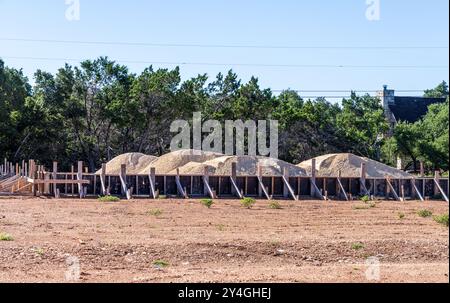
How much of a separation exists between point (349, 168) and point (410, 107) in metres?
26.6

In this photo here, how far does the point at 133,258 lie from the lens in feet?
50.6

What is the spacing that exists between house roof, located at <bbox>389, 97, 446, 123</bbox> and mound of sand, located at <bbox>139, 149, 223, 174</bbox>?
25902 mm

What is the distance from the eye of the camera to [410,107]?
6938cm

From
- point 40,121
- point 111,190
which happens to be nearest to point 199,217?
point 111,190

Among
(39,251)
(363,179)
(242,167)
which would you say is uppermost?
(242,167)

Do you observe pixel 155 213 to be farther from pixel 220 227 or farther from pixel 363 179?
pixel 363 179

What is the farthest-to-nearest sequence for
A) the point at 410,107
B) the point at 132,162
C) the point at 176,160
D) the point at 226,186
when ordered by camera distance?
the point at 410,107
the point at 132,162
the point at 176,160
the point at 226,186

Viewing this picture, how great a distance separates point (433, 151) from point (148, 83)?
21.9 metres

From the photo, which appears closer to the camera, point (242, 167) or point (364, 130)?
point (242, 167)

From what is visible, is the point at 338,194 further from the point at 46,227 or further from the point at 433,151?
the point at 46,227

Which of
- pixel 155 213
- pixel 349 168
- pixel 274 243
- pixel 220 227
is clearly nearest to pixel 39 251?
pixel 274 243

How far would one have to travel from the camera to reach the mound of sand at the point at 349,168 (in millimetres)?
43844

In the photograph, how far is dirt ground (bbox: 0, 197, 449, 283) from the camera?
1338 centimetres
